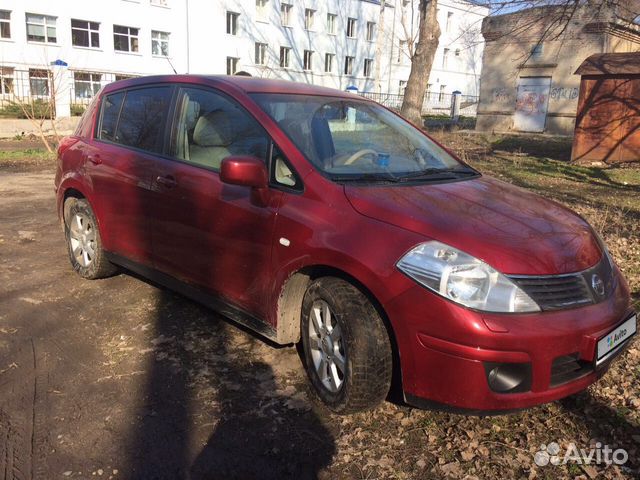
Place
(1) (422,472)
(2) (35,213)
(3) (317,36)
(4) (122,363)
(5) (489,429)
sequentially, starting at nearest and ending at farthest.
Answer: (1) (422,472)
(5) (489,429)
(4) (122,363)
(2) (35,213)
(3) (317,36)

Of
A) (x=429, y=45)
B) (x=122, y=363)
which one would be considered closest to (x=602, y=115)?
(x=429, y=45)

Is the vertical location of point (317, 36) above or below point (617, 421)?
above

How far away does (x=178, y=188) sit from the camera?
3.88 metres

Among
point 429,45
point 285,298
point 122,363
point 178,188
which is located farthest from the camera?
point 429,45

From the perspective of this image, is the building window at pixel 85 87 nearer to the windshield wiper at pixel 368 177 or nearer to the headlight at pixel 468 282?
the windshield wiper at pixel 368 177

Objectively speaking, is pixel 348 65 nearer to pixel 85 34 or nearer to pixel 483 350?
pixel 85 34

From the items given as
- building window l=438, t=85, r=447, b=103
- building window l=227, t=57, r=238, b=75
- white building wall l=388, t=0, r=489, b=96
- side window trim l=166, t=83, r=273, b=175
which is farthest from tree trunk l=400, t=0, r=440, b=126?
white building wall l=388, t=0, r=489, b=96

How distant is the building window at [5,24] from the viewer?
31.8m

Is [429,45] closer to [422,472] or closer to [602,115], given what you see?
[602,115]

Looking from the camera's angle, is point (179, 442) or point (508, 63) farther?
point (508, 63)

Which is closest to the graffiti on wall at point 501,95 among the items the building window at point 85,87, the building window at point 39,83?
the building window at point 39,83

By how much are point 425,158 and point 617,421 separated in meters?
1.97

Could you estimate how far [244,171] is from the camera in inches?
127

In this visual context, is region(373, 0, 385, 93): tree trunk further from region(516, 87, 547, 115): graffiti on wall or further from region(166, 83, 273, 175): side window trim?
region(166, 83, 273, 175): side window trim
